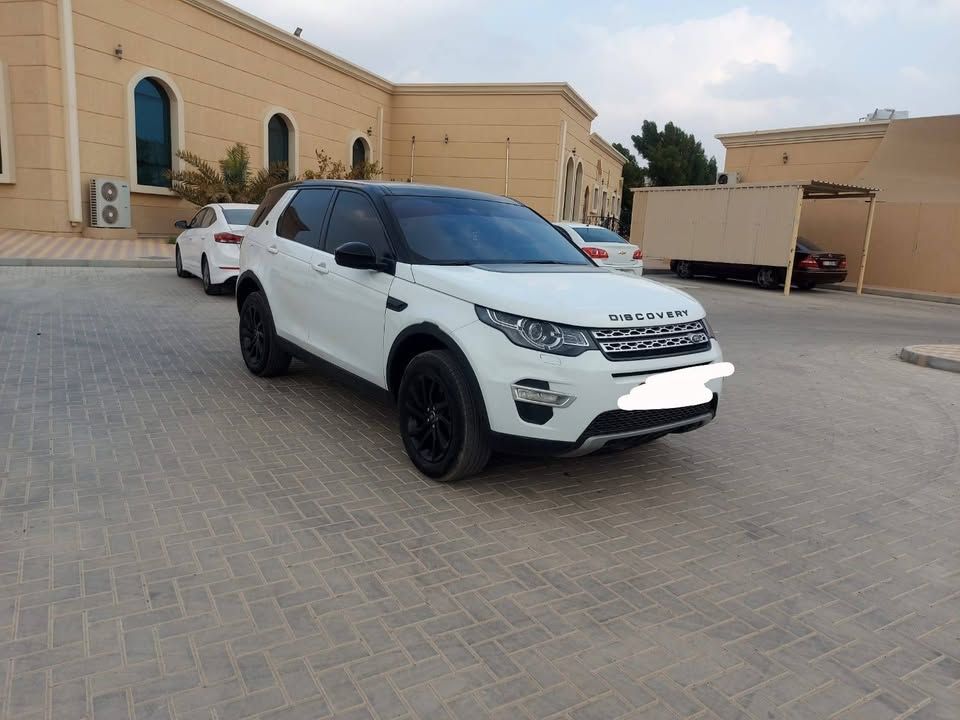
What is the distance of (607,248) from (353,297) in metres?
11.4

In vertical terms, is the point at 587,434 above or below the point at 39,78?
below

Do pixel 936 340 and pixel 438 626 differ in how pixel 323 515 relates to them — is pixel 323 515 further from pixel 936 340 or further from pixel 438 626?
pixel 936 340

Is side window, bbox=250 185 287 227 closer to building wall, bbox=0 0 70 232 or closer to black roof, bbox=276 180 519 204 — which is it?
black roof, bbox=276 180 519 204

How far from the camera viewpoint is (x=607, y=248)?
15492 millimetres

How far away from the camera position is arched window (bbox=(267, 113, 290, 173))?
2503 cm

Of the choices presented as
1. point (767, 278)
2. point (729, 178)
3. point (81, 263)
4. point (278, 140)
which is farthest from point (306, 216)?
point (729, 178)

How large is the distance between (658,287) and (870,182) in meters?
23.3

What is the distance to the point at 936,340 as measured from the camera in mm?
12023

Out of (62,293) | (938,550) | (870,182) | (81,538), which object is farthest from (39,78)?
(870,182)

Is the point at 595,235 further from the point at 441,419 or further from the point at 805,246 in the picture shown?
the point at 441,419

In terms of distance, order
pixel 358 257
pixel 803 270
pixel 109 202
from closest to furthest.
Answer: pixel 358 257, pixel 109 202, pixel 803 270

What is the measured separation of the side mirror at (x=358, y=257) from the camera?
4.46 meters

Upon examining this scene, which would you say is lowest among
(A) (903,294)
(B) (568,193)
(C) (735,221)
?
(A) (903,294)

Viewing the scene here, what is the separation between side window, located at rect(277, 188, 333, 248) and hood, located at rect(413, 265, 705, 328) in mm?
1523
